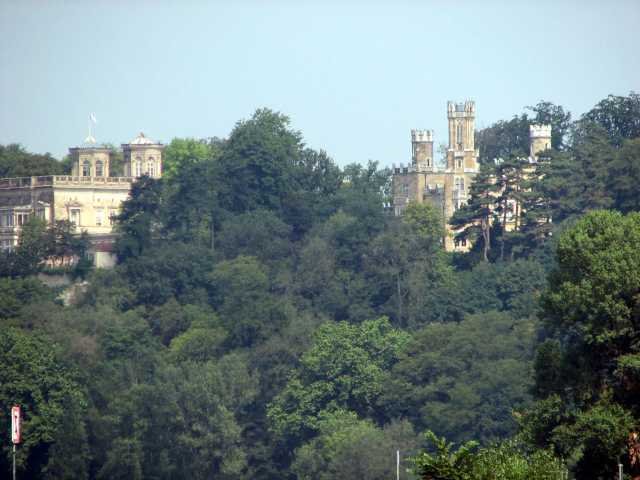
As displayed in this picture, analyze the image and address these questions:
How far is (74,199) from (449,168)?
59.9ft

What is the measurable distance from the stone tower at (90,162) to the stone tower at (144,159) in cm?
188

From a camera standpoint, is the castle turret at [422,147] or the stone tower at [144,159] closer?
the castle turret at [422,147]

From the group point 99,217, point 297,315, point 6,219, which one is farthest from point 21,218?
point 297,315

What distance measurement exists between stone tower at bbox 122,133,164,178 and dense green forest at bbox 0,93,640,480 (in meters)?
3.24

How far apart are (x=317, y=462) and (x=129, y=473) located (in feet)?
20.8

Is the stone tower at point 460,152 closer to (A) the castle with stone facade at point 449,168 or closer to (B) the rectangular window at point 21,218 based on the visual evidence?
(A) the castle with stone facade at point 449,168

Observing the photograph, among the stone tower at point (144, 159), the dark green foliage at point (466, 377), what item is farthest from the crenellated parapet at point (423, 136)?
the dark green foliage at point (466, 377)

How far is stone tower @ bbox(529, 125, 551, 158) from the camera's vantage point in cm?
11344

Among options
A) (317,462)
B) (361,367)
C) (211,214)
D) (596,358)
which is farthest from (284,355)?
(596,358)

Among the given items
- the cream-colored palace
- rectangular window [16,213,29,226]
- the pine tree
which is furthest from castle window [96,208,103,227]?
the pine tree

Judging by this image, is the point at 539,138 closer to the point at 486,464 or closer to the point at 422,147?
the point at 422,147

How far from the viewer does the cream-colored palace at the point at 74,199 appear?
367ft

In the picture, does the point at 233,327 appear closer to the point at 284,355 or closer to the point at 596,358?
the point at 284,355

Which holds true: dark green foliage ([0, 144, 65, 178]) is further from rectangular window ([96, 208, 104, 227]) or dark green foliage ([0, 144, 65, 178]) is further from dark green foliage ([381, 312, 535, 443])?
dark green foliage ([381, 312, 535, 443])
